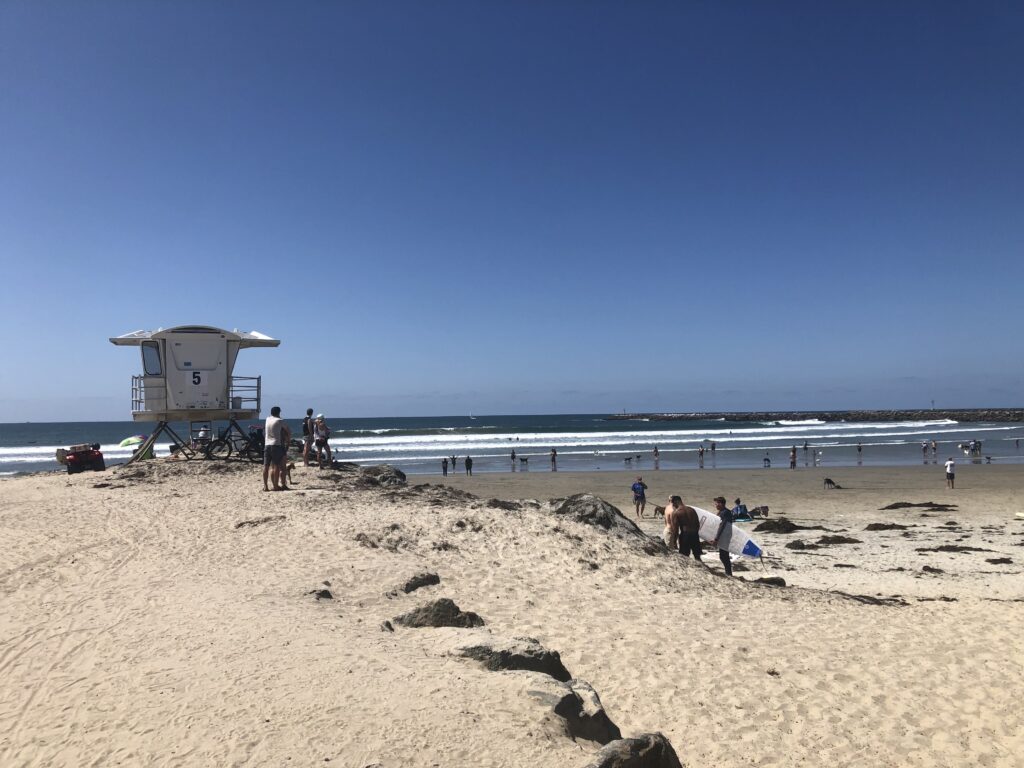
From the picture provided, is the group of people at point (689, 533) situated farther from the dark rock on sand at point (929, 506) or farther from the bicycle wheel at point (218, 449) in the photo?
the dark rock on sand at point (929, 506)

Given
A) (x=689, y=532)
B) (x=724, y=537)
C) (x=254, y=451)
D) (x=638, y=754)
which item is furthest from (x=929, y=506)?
(x=638, y=754)

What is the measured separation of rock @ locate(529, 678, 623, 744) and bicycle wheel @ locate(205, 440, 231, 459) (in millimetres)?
17248

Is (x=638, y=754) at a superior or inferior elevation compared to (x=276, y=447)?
inferior

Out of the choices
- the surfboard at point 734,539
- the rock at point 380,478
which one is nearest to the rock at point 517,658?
the surfboard at point 734,539

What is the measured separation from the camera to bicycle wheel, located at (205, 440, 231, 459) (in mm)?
19594

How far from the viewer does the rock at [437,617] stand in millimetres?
6832

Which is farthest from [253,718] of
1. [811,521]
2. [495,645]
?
[811,521]

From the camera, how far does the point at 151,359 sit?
18828mm

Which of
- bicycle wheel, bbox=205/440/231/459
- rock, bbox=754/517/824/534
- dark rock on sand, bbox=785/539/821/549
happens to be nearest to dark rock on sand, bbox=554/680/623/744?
dark rock on sand, bbox=785/539/821/549

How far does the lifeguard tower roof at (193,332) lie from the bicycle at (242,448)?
2586 mm

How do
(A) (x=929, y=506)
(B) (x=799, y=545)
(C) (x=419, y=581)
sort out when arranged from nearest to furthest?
(C) (x=419, y=581)
(B) (x=799, y=545)
(A) (x=929, y=506)

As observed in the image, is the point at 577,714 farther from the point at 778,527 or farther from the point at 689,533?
the point at 778,527

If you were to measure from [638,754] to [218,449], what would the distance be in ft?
61.6

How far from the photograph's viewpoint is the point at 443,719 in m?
4.23
